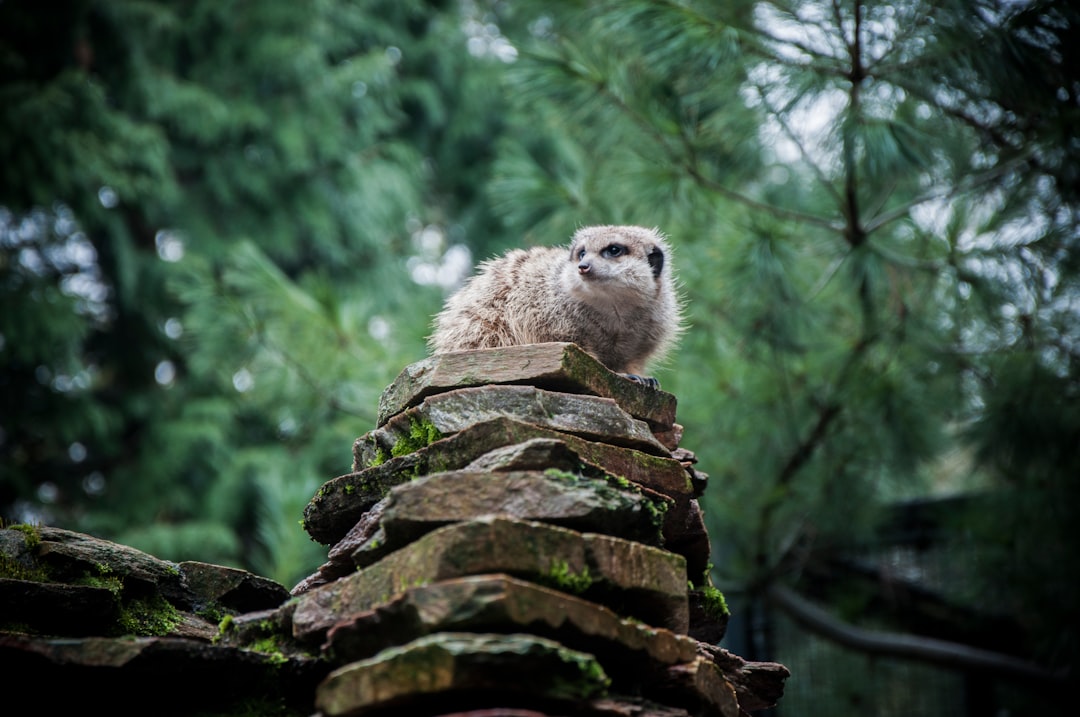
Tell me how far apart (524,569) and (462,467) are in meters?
0.62

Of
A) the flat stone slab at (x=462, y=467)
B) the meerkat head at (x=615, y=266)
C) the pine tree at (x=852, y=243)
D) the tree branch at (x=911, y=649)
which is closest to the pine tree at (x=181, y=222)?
the pine tree at (x=852, y=243)

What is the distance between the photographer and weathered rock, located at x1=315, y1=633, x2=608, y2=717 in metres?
2.63

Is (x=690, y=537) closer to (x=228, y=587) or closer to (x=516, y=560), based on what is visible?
(x=516, y=560)

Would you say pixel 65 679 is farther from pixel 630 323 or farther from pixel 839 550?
pixel 839 550

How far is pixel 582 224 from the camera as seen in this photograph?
786 centimetres

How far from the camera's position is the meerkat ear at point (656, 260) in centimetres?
513

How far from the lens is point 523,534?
2.93 m

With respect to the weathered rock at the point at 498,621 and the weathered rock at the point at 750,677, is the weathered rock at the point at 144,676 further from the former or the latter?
the weathered rock at the point at 750,677

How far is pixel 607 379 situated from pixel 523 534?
43.7 inches

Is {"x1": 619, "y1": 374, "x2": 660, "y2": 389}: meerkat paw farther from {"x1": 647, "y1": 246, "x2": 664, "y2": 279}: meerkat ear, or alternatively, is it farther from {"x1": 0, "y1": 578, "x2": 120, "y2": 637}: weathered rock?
{"x1": 0, "y1": 578, "x2": 120, "y2": 637}: weathered rock

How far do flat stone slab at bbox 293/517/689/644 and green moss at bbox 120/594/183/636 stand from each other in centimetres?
64

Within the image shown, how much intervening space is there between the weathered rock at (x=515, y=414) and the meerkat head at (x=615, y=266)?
3.43ft

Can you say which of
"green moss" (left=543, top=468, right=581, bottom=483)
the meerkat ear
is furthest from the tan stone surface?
the meerkat ear

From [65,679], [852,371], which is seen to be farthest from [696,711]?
[852,371]
